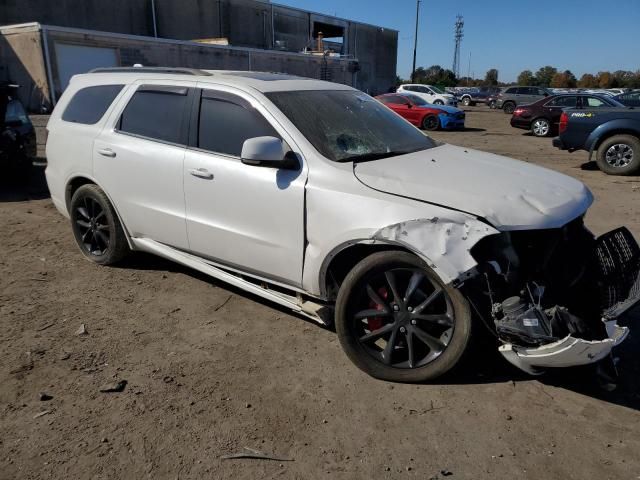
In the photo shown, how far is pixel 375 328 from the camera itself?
126 inches

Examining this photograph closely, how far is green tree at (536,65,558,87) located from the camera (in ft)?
255

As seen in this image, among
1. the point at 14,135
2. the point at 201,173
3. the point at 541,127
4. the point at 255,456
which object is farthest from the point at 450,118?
the point at 255,456

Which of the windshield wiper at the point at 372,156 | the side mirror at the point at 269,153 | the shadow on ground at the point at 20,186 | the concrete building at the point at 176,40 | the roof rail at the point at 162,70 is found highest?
the concrete building at the point at 176,40

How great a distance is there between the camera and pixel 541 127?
61.1ft

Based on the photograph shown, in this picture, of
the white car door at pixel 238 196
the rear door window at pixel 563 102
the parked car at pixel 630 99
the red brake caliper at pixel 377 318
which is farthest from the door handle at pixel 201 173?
the rear door window at pixel 563 102

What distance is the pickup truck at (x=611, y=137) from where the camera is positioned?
10.1 meters

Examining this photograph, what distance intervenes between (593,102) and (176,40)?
76.5ft

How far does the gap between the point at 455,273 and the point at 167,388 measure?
1.82 meters

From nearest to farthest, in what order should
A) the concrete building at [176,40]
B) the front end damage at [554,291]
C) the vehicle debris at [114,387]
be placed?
the front end damage at [554,291]
the vehicle debris at [114,387]
the concrete building at [176,40]

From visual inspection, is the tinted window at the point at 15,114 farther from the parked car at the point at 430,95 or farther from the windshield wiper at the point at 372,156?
the parked car at the point at 430,95

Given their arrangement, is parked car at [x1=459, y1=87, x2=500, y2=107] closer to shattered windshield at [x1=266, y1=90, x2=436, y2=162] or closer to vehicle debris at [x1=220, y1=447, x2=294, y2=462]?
shattered windshield at [x1=266, y1=90, x2=436, y2=162]

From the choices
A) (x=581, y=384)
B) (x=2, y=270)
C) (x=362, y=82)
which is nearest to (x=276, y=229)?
(x=581, y=384)

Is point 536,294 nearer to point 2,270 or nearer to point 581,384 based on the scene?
point 581,384

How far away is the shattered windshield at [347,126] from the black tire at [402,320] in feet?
2.73
